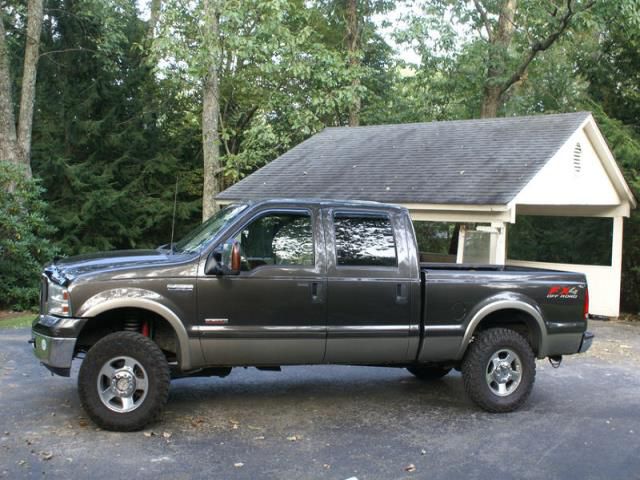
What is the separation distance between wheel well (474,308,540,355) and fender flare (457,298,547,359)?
1.7 inches

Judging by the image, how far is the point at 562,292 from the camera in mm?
7340

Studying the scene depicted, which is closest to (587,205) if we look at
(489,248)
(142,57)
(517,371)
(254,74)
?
(489,248)

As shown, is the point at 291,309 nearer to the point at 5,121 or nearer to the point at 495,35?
the point at 5,121

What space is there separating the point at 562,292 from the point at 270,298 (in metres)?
3.05

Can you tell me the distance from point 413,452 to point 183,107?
74.5 ft

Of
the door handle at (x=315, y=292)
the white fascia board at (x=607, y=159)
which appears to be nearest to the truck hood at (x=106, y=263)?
the door handle at (x=315, y=292)

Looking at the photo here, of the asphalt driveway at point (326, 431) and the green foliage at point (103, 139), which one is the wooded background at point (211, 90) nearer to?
the green foliage at point (103, 139)

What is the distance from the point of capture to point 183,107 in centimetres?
2670

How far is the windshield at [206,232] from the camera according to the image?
6.64 metres

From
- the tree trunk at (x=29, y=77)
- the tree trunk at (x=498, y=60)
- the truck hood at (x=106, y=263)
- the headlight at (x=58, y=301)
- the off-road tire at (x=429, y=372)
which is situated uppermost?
the tree trunk at (x=498, y=60)

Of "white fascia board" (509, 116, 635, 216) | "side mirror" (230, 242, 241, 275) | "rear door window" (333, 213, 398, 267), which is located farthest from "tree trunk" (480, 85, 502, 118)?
"side mirror" (230, 242, 241, 275)

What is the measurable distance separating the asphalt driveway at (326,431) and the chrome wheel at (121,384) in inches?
9.9

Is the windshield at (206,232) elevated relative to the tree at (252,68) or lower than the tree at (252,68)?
lower

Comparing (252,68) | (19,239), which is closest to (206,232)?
(19,239)
